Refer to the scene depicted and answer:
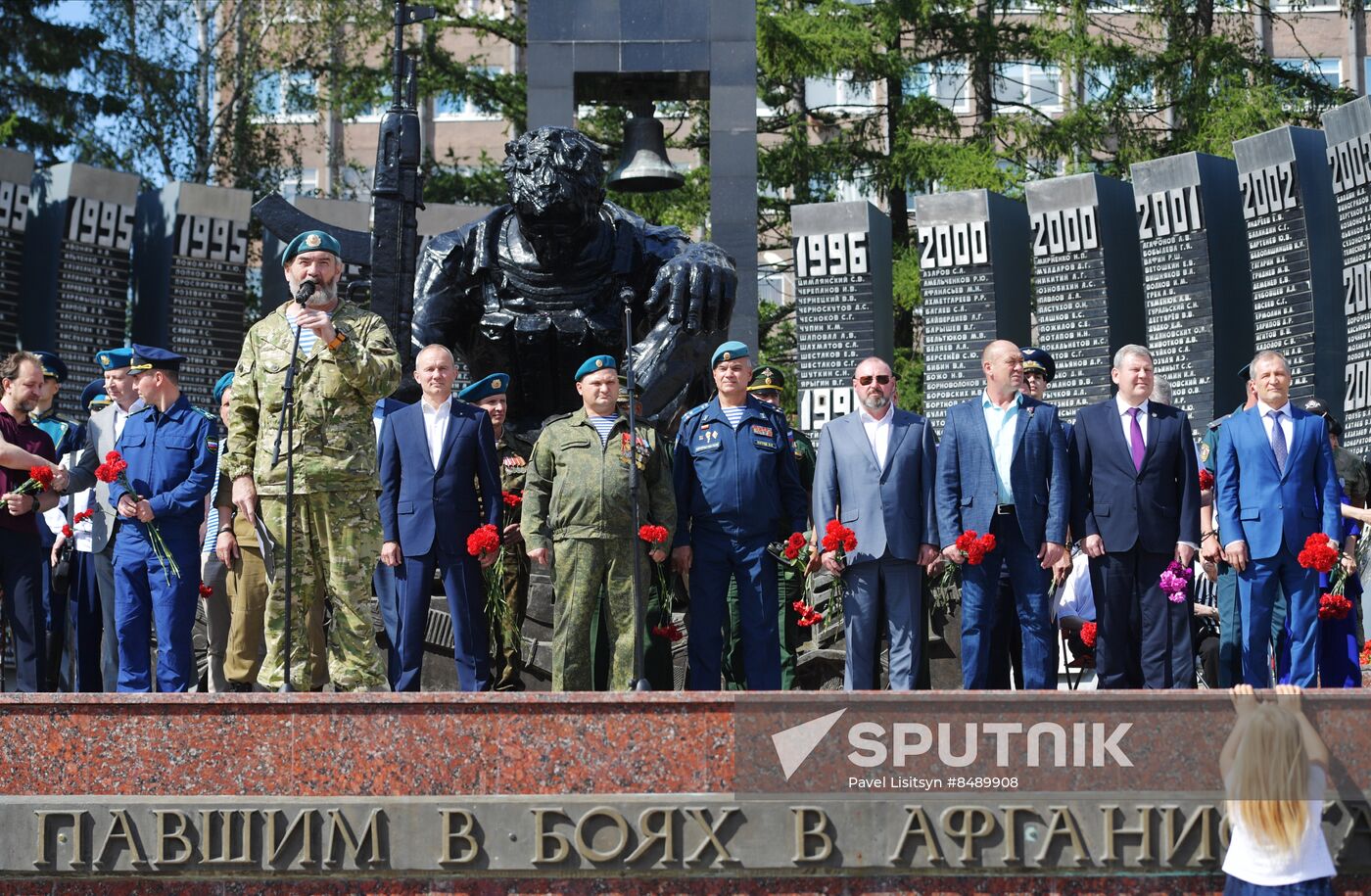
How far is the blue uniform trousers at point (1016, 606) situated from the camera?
22.7 ft

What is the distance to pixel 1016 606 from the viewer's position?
23.6 feet

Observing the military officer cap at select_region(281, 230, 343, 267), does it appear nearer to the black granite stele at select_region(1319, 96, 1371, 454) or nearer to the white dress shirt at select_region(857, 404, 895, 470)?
the white dress shirt at select_region(857, 404, 895, 470)

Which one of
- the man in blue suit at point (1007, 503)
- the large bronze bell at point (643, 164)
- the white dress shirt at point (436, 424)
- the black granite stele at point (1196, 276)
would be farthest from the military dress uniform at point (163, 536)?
the black granite stele at point (1196, 276)

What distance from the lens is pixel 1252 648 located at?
275 inches

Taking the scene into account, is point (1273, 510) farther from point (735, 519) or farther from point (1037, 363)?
point (735, 519)

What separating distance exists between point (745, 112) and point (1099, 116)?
1014cm

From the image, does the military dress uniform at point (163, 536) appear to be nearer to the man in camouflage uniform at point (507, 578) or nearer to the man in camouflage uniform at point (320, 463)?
the man in camouflage uniform at point (320, 463)

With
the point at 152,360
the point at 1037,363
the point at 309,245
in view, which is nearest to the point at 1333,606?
the point at 1037,363

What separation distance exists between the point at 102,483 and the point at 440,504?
157 cm

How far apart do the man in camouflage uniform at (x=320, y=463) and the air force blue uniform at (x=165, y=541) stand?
107 centimetres

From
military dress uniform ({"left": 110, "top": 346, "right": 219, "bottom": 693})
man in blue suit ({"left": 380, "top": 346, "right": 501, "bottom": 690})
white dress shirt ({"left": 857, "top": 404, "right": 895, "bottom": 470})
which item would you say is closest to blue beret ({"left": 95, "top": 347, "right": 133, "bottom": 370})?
military dress uniform ({"left": 110, "top": 346, "right": 219, "bottom": 693})

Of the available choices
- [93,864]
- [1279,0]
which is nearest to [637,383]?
[93,864]

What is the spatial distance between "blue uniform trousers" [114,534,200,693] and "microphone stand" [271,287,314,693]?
46.7 inches

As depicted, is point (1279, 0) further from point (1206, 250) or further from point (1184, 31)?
point (1206, 250)
